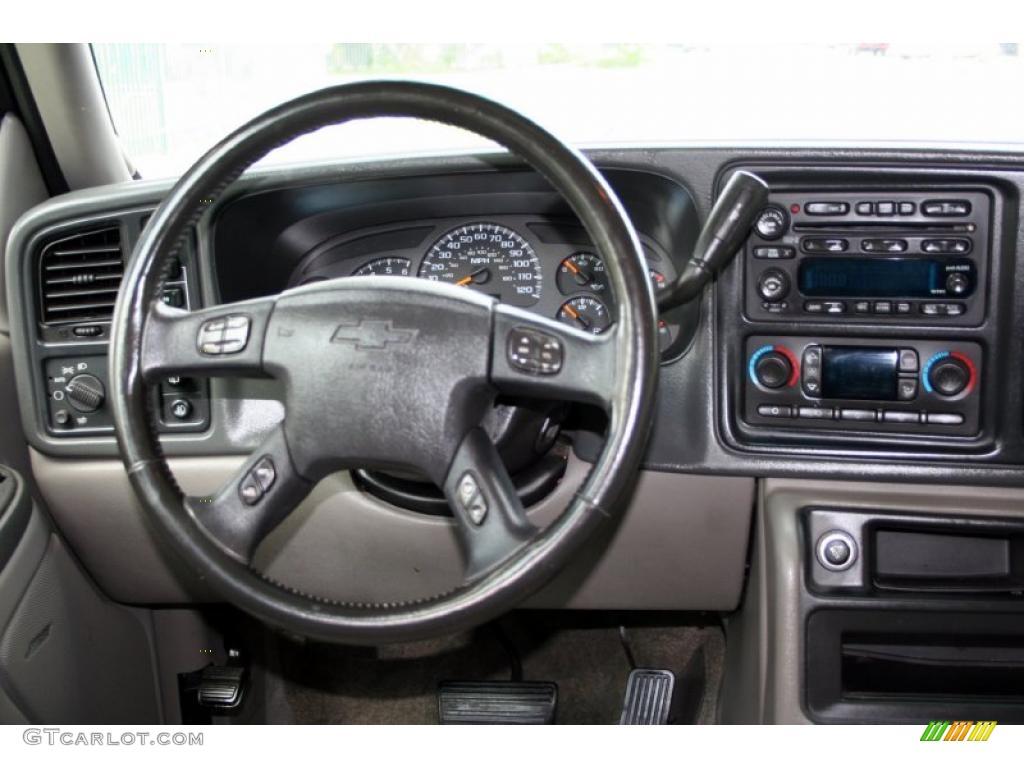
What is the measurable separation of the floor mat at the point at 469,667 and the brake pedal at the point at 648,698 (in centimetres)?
27

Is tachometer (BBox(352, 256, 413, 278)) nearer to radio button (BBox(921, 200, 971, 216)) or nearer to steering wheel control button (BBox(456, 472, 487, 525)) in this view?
steering wheel control button (BBox(456, 472, 487, 525))

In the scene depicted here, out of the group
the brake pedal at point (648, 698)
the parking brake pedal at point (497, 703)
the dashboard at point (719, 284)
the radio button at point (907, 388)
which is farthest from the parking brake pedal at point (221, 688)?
the radio button at point (907, 388)

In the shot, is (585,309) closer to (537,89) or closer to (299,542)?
(537,89)

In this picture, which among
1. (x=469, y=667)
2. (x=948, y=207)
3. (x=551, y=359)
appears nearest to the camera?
(x=551, y=359)

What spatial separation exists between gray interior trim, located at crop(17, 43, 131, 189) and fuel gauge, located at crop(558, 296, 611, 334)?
0.99 m

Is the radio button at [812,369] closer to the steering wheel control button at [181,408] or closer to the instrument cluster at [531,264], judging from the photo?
the instrument cluster at [531,264]

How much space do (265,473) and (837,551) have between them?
3.12 ft

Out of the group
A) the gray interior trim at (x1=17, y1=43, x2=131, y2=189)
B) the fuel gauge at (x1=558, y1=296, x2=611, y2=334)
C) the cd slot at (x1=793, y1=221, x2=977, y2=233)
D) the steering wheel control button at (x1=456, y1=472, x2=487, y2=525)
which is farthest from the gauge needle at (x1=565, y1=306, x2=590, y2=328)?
the gray interior trim at (x1=17, y1=43, x2=131, y2=189)

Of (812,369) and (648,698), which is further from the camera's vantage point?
(648,698)

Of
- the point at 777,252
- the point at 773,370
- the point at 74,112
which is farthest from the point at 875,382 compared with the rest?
the point at 74,112

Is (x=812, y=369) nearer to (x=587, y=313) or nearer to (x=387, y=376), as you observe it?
(x=587, y=313)

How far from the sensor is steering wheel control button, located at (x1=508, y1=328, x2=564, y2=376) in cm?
116

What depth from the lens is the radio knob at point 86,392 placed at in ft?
5.94

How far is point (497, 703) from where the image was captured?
203cm
